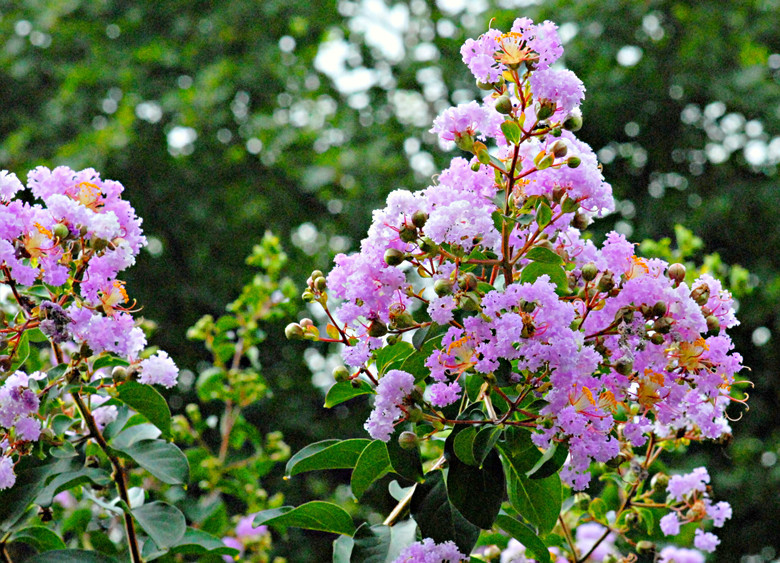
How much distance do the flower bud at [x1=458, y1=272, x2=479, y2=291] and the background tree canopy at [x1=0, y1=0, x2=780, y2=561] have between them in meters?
3.36

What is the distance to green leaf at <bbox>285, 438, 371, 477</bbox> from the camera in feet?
3.35

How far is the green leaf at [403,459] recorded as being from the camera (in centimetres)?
93

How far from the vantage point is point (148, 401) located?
41.9 inches

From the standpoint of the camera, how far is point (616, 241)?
3.15 feet

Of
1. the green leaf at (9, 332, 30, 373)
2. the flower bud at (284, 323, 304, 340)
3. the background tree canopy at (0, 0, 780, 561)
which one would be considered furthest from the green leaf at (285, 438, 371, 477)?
the background tree canopy at (0, 0, 780, 561)

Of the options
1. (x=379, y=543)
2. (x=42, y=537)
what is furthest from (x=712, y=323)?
(x=42, y=537)

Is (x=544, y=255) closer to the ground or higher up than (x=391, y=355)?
higher up

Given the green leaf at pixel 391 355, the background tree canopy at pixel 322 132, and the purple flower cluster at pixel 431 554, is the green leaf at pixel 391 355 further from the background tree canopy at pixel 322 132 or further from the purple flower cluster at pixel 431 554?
the background tree canopy at pixel 322 132

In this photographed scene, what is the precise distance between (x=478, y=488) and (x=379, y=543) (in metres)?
0.14

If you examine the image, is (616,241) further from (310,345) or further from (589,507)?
(310,345)

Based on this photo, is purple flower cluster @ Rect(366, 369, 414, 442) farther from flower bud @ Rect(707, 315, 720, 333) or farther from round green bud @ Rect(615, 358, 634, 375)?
flower bud @ Rect(707, 315, 720, 333)

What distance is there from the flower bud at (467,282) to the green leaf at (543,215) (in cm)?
12

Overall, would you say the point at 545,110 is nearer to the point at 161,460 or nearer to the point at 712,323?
the point at 712,323

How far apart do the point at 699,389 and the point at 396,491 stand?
45 cm
